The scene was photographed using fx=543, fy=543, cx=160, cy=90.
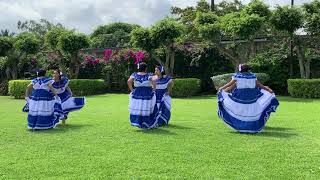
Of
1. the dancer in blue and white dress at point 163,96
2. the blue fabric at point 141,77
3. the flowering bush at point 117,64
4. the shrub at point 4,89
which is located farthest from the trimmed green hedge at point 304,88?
the shrub at point 4,89

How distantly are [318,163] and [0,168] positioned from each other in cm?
442

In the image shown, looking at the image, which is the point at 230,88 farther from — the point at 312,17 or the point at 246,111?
the point at 312,17

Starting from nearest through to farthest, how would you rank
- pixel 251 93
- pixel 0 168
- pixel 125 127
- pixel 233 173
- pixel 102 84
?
pixel 233 173, pixel 0 168, pixel 251 93, pixel 125 127, pixel 102 84

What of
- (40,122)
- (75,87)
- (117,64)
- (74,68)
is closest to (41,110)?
(40,122)

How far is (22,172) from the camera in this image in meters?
7.22

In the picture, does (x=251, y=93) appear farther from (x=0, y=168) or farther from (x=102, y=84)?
(x=102, y=84)

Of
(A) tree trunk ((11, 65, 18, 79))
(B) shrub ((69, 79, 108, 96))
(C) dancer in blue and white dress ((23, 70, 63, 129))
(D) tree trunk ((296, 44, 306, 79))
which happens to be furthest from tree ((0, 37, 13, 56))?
(C) dancer in blue and white dress ((23, 70, 63, 129))

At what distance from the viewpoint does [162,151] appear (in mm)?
8625

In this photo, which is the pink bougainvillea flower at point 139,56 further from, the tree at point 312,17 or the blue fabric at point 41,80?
the blue fabric at point 41,80

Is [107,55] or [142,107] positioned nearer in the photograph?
[142,107]

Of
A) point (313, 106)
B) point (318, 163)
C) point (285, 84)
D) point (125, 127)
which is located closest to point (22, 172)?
point (318, 163)

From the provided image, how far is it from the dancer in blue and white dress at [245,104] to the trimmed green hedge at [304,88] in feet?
34.2

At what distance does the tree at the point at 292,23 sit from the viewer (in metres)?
22.6

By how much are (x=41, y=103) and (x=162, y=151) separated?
4.37 m
